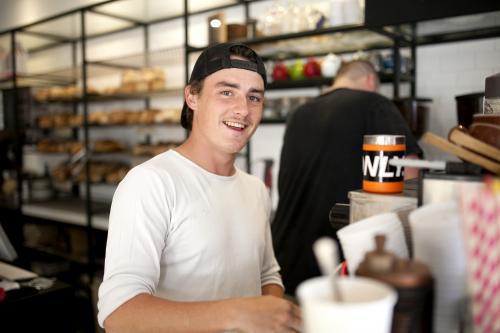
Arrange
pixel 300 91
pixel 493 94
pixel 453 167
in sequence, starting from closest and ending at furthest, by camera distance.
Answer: pixel 453 167 → pixel 493 94 → pixel 300 91

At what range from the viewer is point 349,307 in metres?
0.41

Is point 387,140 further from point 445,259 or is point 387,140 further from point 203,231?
point 203,231

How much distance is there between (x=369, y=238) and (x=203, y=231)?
0.75 m

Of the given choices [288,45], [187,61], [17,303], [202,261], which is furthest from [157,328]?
[187,61]

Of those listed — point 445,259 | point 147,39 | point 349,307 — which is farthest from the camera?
point 147,39

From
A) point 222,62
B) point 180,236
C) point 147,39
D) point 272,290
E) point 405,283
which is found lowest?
point 272,290

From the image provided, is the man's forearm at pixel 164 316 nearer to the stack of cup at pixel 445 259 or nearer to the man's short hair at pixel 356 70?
the stack of cup at pixel 445 259

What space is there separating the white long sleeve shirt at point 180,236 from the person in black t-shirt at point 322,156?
0.80 m

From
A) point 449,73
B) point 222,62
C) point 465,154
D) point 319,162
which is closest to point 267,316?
point 465,154

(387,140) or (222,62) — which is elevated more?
(222,62)

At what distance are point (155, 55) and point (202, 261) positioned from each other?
3576 millimetres

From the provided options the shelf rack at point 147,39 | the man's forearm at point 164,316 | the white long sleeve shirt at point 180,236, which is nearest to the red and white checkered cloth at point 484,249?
the man's forearm at point 164,316

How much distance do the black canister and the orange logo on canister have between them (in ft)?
1.27

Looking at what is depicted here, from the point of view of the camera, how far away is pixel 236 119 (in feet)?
4.57
